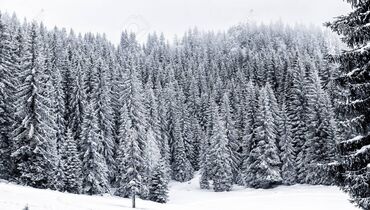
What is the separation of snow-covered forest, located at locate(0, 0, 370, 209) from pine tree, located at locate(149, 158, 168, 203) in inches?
5.7

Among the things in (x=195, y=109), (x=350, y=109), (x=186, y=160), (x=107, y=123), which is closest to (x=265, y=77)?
(x=195, y=109)

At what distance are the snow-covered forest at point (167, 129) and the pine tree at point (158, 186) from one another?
15cm

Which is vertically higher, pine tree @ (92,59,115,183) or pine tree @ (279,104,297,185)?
pine tree @ (92,59,115,183)

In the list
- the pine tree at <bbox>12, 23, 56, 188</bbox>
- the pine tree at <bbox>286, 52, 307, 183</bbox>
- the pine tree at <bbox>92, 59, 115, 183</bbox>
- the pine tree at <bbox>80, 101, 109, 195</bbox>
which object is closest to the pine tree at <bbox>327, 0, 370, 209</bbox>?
the pine tree at <bbox>12, 23, 56, 188</bbox>

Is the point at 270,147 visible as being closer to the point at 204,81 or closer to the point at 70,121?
the point at 70,121

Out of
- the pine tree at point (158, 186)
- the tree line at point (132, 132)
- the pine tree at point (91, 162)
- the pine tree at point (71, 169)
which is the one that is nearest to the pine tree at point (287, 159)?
the tree line at point (132, 132)

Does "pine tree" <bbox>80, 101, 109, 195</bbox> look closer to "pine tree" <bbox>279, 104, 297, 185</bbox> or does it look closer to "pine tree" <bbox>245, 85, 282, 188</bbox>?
"pine tree" <bbox>245, 85, 282, 188</bbox>

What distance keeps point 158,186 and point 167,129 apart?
106 feet

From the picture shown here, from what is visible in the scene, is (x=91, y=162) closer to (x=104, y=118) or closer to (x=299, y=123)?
(x=104, y=118)

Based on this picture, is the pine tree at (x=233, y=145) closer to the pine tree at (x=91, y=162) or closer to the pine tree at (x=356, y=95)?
the pine tree at (x=91, y=162)

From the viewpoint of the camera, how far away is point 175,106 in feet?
299

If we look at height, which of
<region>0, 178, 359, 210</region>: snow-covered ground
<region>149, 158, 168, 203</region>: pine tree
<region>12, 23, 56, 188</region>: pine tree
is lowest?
<region>0, 178, 359, 210</region>: snow-covered ground

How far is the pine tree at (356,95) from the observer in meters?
11.3

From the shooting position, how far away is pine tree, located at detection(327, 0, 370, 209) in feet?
37.0
